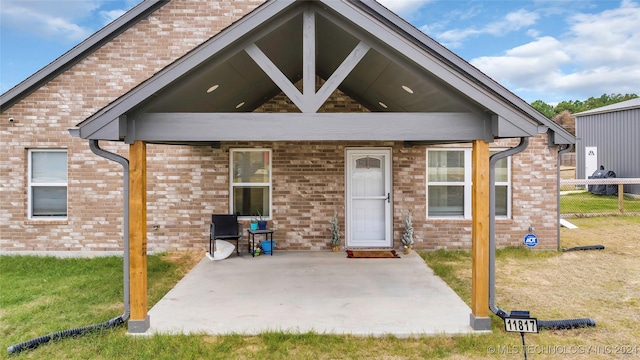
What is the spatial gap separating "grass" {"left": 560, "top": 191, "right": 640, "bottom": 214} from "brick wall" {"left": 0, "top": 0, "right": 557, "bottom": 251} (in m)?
5.51

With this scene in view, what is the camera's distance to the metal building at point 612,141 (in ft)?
53.8

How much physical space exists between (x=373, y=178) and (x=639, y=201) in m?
12.4

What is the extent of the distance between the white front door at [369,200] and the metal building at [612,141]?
12.8 meters

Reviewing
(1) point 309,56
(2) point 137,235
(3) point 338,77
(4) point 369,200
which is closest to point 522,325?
(3) point 338,77

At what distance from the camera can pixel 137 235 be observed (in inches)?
168

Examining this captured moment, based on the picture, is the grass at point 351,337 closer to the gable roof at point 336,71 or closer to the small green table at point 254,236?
the small green table at point 254,236

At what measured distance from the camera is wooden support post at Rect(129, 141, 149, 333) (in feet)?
13.9

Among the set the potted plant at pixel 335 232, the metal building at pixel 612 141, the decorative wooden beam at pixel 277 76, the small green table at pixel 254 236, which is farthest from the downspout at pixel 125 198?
the metal building at pixel 612 141

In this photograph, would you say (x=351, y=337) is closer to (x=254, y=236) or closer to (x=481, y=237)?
(x=481, y=237)

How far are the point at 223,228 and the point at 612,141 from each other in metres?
18.3

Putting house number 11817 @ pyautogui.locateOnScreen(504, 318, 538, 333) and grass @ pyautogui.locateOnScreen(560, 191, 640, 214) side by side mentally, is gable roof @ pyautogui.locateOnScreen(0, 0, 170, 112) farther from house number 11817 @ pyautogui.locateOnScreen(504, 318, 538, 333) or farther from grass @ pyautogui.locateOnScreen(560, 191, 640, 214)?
grass @ pyautogui.locateOnScreen(560, 191, 640, 214)

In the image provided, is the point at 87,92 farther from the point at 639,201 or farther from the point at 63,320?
the point at 639,201

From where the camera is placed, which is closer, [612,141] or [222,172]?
[222,172]

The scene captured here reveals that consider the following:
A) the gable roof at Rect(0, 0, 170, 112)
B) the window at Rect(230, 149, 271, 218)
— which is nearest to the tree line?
the window at Rect(230, 149, 271, 218)
